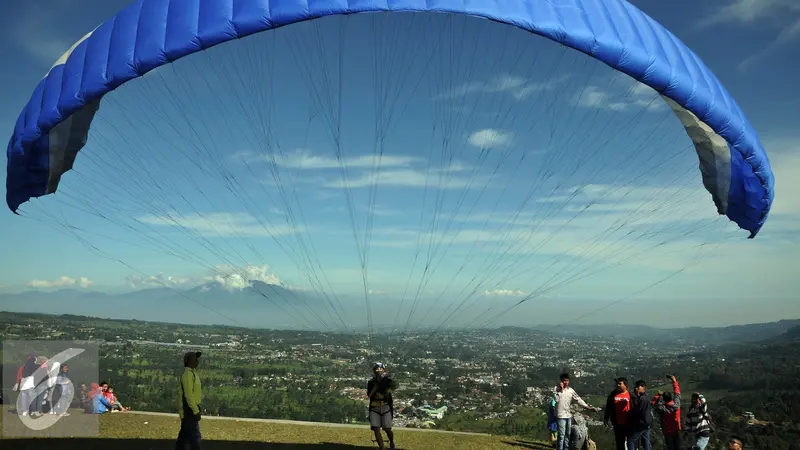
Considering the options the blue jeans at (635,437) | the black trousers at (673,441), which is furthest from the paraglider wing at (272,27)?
the blue jeans at (635,437)

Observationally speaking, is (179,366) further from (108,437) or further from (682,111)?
(682,111)

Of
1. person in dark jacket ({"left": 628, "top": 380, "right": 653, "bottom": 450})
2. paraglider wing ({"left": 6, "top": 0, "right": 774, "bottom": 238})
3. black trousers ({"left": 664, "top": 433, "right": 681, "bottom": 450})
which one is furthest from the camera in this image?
black trousers ({"left": 664, "top": 433, "right": 681, "bottom": 450})

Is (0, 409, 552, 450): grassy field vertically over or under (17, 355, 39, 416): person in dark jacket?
under

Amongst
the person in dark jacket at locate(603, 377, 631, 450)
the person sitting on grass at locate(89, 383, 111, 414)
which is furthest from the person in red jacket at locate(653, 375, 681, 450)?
the person sitting on grass at locate(89, 383, 111, 414)

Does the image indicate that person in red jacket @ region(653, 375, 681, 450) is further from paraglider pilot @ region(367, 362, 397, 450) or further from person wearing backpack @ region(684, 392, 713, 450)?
paraglider pilot @ region(367, 362, 397, 450)

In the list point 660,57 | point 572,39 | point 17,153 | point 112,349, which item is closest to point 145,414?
point 17,153

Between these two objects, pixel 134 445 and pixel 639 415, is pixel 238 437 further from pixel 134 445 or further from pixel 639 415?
pixel 639 415

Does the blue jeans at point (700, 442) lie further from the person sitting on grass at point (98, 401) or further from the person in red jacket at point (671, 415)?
the person sitting on grass at point (98, 401)
